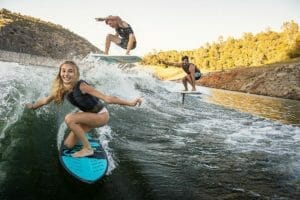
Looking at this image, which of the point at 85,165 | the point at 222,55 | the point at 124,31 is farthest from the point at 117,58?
the point at 222,55

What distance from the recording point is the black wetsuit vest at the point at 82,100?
6.31 metres

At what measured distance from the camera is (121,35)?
43.0 ft

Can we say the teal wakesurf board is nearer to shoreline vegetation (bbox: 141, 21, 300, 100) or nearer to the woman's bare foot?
the woman's bare foot

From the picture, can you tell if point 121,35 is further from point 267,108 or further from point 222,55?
point 222,55

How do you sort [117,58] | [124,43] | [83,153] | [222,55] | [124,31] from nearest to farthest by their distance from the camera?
[83,153] < [124,31] < [124,43] < [117,58] < [222,55]

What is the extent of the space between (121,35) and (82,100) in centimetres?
709

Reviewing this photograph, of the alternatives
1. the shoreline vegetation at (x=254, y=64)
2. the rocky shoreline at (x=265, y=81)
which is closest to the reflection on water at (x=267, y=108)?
the shoreline vegetation at (x=254, y=64)

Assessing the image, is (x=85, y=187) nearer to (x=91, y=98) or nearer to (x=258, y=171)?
(x=91, y=98)

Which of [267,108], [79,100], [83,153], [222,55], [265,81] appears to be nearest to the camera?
[79,100]

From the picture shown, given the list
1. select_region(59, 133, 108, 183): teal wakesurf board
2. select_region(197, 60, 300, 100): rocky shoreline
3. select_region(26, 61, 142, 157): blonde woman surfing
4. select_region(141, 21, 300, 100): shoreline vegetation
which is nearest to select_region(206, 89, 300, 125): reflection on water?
select_region(141, 21, 300, 100): shoreline vegetation

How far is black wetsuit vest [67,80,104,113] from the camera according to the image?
6309mm

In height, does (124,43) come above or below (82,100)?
above

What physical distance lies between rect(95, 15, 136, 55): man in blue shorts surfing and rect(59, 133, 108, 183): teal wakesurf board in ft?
20.4

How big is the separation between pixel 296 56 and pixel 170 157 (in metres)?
86.6
